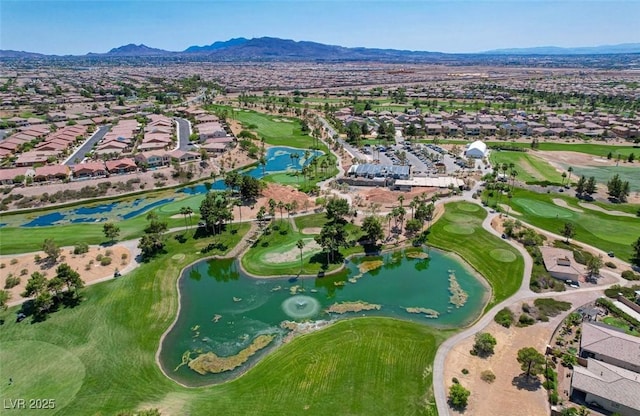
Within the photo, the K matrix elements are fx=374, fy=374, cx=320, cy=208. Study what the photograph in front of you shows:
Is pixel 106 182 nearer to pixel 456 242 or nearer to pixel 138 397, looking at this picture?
pixel 138 397

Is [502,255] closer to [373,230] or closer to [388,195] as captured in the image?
[373,230]

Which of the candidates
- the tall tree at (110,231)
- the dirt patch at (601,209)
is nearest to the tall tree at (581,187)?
the dirt patch at (601,209)

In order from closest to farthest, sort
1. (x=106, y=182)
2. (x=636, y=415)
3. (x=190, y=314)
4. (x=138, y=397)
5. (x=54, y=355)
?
1. (x=636, y=415)
2. (x=138, y=397)
3. (x=54, y=355)
4. (x=190, y=314)
5. (x=106, y=182)

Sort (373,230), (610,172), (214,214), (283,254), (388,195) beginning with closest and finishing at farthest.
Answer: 1. (283,254)
2. (373,230)
3. (214,214)
4. (388,195)
5. (610,172)

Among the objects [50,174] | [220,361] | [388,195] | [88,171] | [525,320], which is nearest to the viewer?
[220,361]

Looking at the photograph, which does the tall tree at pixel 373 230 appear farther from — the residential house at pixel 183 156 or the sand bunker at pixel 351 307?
the residential house at pixel 183 156

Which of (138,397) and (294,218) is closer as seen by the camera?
(138,397)

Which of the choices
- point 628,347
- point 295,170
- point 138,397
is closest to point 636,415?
point 628,347

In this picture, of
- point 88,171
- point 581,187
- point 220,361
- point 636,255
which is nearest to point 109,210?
point 88,171
